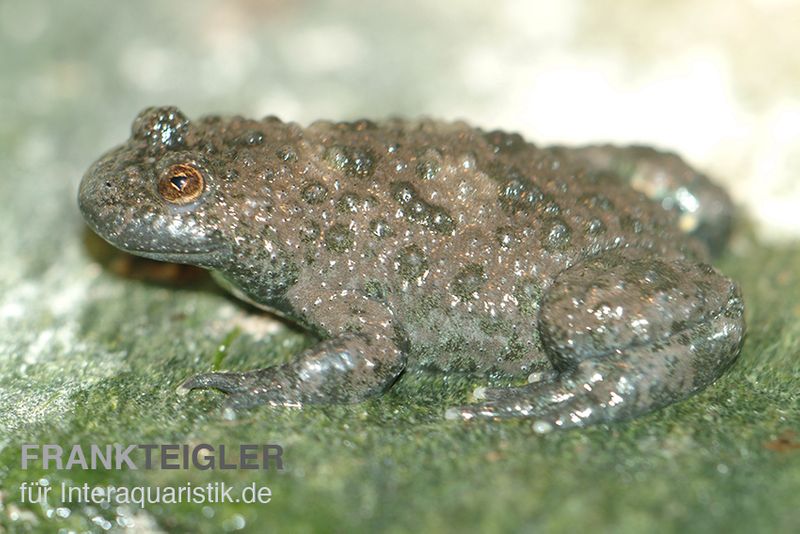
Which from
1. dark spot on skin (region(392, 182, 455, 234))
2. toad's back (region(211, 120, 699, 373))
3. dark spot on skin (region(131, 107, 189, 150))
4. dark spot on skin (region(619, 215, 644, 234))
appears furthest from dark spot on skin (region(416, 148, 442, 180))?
dark spot on skin (region(131, 107, 189, 150))

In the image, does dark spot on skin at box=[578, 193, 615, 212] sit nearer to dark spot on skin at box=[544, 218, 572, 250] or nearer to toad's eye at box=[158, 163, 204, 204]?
dark spot on skin at box=[544, 218, 572, 250]

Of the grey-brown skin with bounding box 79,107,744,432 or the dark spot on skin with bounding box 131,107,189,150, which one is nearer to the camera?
the grey-brown skin with bounding box 79,107,744,432

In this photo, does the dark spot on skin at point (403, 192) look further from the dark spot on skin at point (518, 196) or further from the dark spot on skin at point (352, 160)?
the dark spot on skin at point (518, 196)

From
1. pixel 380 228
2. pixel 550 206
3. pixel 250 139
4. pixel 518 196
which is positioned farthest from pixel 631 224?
pixel 250 139

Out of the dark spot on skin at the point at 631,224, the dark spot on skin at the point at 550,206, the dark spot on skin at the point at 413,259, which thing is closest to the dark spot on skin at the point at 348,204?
the dark spot on skin at the point at 413,259

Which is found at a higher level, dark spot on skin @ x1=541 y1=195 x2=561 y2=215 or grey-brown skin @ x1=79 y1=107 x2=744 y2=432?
dark spot on skin @ x1=541 y1=195 x2=561 y2=215

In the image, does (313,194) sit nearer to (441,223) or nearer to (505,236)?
(441,223)

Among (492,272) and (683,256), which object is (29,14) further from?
(683,256)
